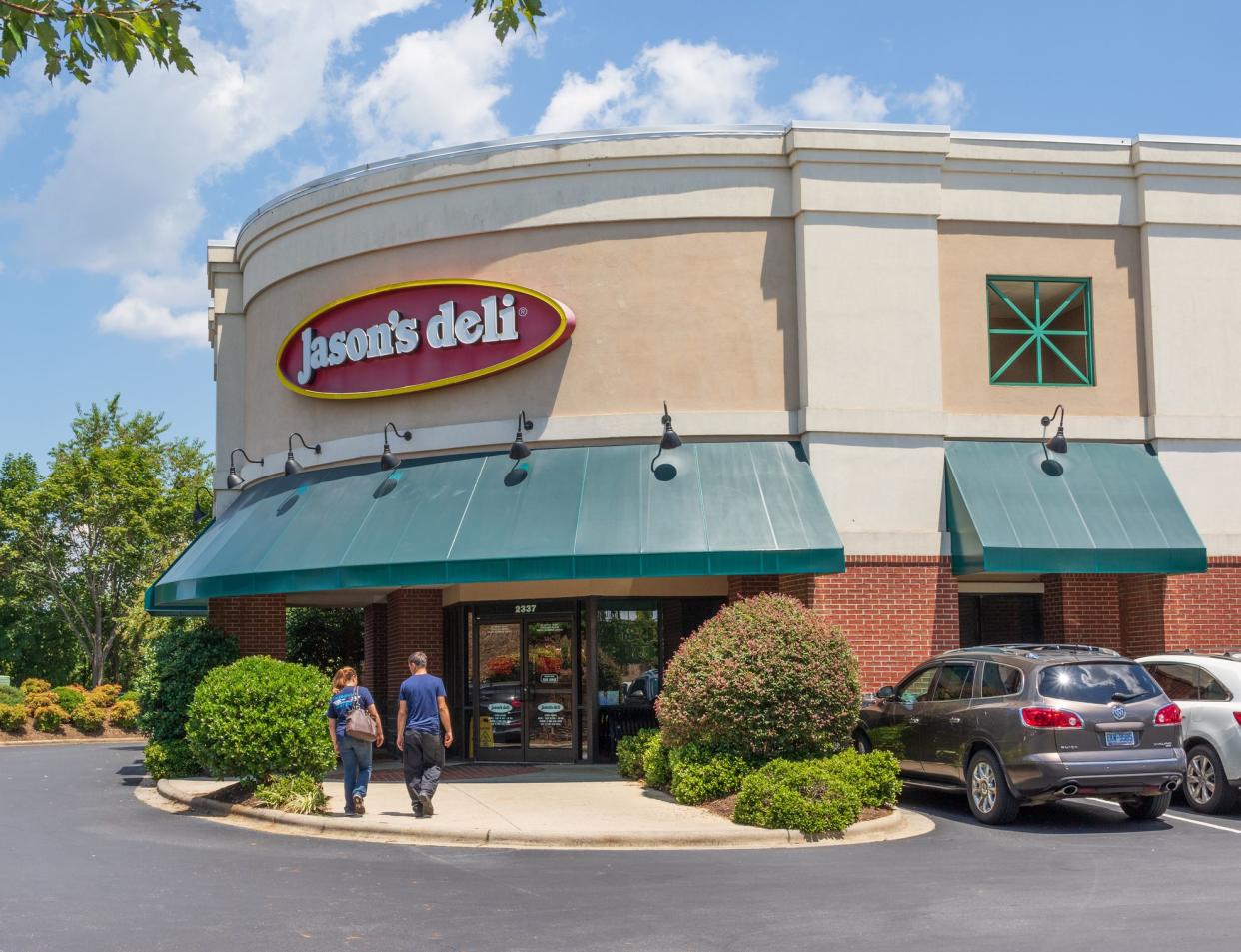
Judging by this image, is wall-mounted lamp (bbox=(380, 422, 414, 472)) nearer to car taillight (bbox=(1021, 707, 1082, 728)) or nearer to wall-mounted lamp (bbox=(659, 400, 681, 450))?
wall-mounted lamp (bbox=(659, 400, 681, 450))

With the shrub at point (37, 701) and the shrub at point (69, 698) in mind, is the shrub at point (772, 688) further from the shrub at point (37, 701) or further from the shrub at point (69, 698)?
the shrub at point (69, 698)

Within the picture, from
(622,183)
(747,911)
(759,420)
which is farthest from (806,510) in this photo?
(747,911)

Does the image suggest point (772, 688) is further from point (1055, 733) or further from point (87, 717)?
point (87, 717)

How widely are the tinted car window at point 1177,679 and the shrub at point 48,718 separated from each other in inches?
1161

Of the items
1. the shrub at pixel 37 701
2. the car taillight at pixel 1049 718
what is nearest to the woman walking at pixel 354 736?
the car taillight at pixel 1049 718

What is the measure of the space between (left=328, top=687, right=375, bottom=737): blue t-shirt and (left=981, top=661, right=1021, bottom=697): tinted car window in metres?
6.53

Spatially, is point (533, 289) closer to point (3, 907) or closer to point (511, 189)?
point (511, 189)

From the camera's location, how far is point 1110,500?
64.1ft

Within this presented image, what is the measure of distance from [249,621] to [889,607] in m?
10.3

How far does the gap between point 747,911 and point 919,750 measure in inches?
239

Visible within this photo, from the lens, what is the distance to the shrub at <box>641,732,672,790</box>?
55.3ft

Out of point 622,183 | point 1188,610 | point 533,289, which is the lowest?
point 1188,610

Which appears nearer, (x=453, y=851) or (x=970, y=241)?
(x=453, y=851)

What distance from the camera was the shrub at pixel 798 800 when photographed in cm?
1361
